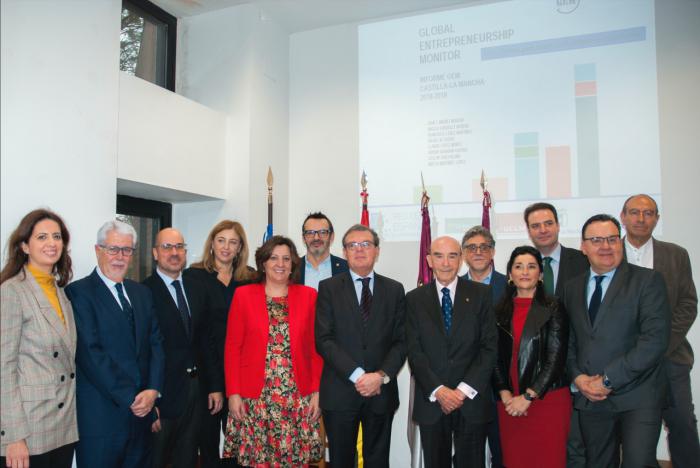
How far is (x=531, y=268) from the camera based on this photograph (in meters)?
3.05

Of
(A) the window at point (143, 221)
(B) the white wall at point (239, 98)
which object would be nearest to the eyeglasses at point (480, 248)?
(B) the white wall at point (239, 98)

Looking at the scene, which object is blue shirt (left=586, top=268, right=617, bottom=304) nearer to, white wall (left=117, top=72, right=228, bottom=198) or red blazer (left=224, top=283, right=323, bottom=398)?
red blazer (left=224, top=283, right=323, bottom=398)

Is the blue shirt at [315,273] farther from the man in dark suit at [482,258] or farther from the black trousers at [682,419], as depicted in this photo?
the black trousers at [682,419]

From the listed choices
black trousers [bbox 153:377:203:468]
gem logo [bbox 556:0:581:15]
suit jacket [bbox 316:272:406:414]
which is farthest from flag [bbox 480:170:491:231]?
black trousers [bbox 153:377:203:468]

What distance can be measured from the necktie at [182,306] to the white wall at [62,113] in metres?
0.64

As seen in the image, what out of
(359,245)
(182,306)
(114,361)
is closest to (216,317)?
(182,306)

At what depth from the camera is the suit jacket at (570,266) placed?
3.41 m

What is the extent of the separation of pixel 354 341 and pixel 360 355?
0.08m

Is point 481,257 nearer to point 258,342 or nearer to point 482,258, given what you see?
point 482,258

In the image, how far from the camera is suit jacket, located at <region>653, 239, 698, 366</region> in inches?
134

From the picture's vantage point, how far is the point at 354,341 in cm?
296

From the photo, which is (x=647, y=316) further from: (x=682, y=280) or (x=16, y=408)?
(x=16, y=408)

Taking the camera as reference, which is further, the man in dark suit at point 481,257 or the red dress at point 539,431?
the man in dark suit at point 481,257

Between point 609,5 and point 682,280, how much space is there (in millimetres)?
2541
